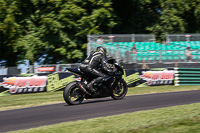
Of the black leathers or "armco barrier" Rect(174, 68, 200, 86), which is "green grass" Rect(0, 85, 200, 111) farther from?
"armco barrier" Rect(174, 68, 200, 86)

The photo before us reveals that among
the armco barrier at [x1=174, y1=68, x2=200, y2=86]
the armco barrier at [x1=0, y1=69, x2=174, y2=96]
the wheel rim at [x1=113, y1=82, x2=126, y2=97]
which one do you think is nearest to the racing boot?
the wheel rim at [x1=113, y1=82, x2=126, y2=97]

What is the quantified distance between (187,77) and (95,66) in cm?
887

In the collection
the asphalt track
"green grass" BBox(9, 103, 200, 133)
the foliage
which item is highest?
the foliage

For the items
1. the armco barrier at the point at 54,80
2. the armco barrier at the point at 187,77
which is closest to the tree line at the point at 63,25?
the armco barrier at the point at 54,80

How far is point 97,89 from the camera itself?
30.5ft

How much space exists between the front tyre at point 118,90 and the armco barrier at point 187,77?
7382 millimetres

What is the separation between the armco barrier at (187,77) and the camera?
1650 cm

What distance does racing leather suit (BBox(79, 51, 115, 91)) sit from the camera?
9097 mm

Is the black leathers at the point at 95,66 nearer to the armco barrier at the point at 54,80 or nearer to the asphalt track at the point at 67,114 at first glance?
the asphalt track at the point at 67,114

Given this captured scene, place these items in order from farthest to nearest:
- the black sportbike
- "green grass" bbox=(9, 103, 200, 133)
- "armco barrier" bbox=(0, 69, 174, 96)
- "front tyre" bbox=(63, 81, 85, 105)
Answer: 1. "armco barrier" bbox=(0, 69, 174, 96)
2. the black sportbike
3. "front tyre" bbox=(63, 81, 85, 105)
4. "green grass" bbox=(9, 103, 200, 133)

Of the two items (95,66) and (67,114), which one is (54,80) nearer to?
(95,66)

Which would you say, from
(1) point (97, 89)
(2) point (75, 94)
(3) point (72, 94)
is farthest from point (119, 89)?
(3) point (72, 94)

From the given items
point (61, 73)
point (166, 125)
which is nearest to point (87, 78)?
point (166, 125)

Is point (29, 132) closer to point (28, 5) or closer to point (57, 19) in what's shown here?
point (57, 19)
